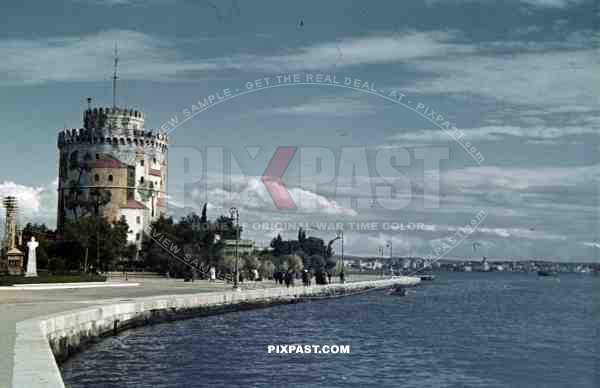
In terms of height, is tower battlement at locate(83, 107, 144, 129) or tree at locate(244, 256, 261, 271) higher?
tower battlement at locate(83, 107, 144, 129)

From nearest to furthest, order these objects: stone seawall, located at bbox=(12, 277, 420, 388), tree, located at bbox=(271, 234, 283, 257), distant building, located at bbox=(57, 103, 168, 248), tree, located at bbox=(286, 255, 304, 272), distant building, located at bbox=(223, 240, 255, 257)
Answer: stone seawall, located at bbox=(12, 277, 420, 388)
distant building, located at bbox=(223, 240, 255, 257)
distant building, located at bbox=(57, 103, 168, 248)
tree, located at bbox=(286, 255, 304, 272)
tree, located at bbox=(271, 234, 283, 257)

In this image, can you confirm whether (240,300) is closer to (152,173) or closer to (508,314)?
(508,314)

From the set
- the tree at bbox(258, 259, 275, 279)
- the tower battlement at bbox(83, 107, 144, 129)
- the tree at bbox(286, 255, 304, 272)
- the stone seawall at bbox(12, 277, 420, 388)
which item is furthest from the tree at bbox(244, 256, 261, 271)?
the stone seawall at bbox(12, 277, 420, 388)

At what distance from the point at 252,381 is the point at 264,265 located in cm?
6437

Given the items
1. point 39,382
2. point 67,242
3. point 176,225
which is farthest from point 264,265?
point 39,382

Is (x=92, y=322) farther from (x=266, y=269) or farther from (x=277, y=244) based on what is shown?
(x=277, y=244)

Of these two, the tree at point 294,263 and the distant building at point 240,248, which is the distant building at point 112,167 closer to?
the distant building at point 240,248

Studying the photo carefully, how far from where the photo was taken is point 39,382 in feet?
44.3

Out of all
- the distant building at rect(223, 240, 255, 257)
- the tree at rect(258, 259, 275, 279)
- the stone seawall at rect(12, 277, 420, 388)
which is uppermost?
the distant building at rect(223, 240, 255, 257)

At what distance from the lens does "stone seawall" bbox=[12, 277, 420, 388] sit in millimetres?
14824

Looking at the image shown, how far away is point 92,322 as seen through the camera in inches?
1097

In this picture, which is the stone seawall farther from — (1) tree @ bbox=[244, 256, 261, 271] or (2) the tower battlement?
(2) the tower battlement

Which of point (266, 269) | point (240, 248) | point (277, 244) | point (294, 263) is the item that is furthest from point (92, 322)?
point (277, 244)

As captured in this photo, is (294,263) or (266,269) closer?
(266,269)
